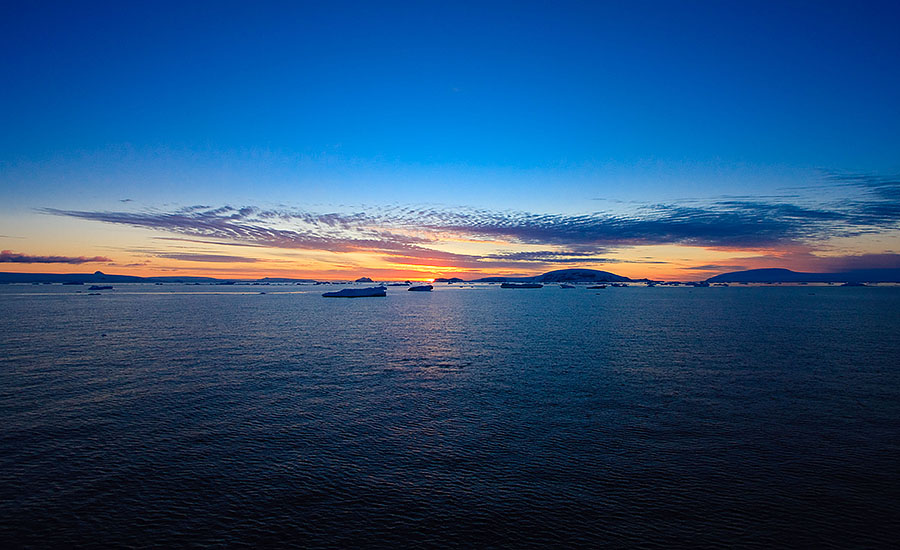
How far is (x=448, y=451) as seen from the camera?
773 inches

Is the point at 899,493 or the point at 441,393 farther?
the point at 441,393

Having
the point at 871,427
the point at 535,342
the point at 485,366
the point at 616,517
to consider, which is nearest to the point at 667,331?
the point at 535,342

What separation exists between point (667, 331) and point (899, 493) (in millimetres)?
48651

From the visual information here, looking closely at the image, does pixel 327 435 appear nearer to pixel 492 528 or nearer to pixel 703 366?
pixel 492 528

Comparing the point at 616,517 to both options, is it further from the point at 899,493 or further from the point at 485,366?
the point at 485,366

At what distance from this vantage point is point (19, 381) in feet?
101

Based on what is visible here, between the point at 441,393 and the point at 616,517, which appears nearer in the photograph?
the point at 616,517

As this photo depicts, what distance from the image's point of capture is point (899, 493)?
15.8 m

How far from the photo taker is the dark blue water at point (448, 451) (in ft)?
45.5

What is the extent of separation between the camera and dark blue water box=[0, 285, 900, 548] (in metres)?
13.9

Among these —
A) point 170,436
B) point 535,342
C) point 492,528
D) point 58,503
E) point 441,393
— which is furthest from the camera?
point 535,342

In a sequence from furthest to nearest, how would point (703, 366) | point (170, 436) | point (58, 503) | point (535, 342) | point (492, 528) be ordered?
1. point (535, 342)
2. point (703, 366)
3. point (170, 436)
4. point (58, 503)
5. point (492, 528)

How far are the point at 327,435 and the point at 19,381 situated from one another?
25116 millimetres

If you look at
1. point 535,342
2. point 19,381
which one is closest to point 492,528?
point 19,381
